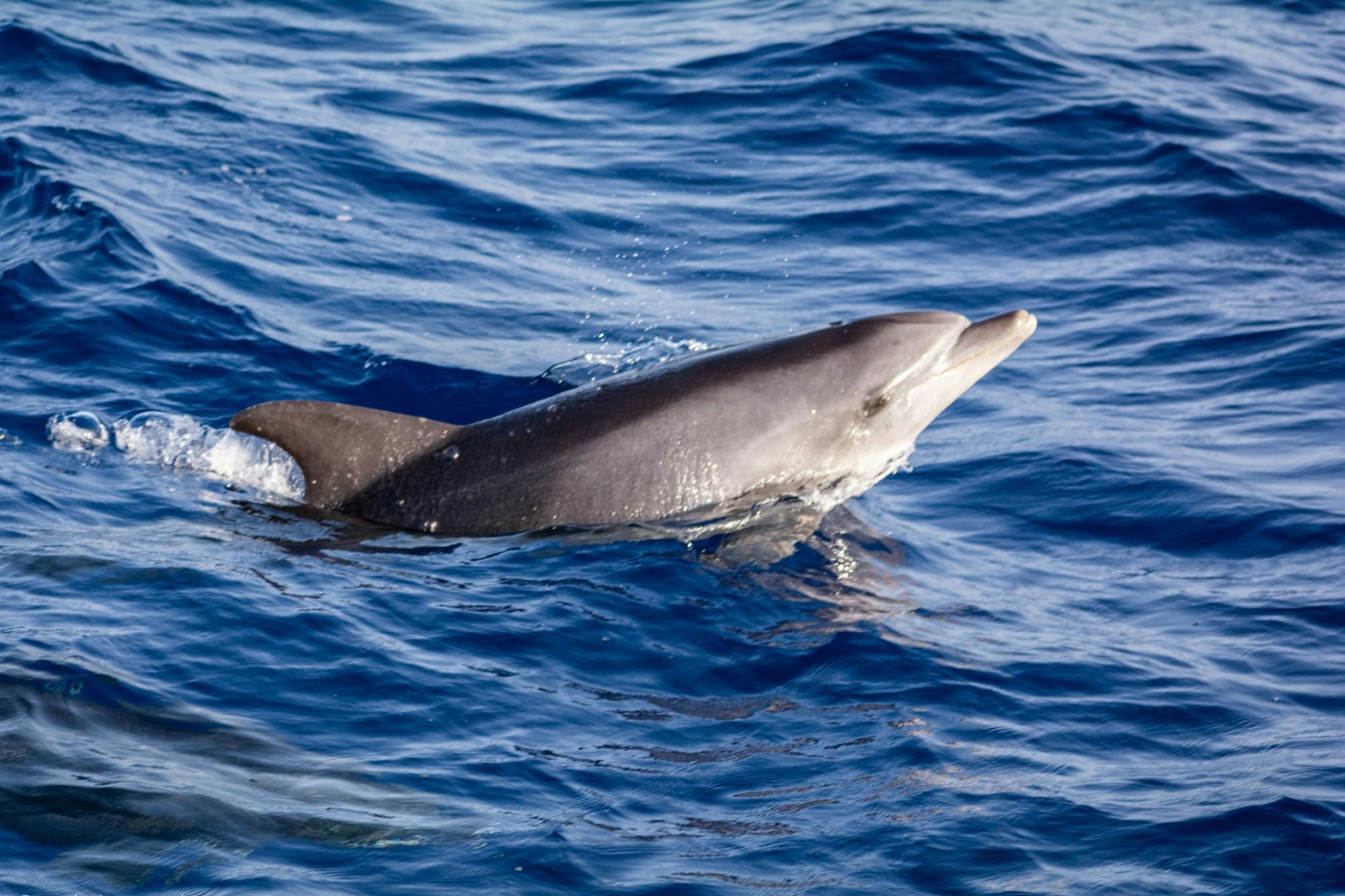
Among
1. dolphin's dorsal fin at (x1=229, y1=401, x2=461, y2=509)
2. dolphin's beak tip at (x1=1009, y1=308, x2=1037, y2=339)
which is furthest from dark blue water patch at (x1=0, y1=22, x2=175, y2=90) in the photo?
dolphin's beak tip at (x1=1009, y1=308, x2=1037, y2=339)

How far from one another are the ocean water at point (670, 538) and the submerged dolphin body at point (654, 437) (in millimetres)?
267

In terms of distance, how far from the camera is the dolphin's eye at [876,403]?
9.91 metres

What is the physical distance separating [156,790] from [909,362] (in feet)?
18.0

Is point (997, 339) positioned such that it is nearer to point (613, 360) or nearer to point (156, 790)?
point (613, 360)

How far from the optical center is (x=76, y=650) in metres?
7.31

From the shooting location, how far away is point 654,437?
9250 millimetres

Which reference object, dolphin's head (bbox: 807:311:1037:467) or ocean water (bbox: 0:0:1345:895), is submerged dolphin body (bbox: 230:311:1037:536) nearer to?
dolphin's head (bbox: 807:311:1037:467)

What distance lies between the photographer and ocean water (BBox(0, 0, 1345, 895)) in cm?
639

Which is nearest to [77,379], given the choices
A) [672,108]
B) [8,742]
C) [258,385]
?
[258,385]

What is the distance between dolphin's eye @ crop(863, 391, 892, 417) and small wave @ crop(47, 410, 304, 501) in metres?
3.59

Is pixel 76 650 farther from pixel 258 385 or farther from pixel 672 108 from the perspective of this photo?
pixel 672 108

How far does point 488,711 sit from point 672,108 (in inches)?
549

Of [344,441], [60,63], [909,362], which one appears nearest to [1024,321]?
[909,362]

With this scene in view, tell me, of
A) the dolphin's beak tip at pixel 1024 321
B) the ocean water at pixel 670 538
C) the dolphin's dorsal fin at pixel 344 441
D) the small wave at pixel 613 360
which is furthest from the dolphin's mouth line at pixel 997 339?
the dolphin's dorsal fin at pixel 344 441
